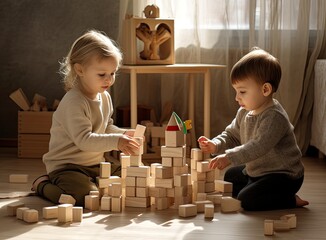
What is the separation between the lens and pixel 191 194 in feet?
7.00

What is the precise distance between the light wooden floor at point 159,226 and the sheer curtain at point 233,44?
1.01 m

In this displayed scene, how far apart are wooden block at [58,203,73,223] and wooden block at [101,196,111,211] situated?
0.18 meters

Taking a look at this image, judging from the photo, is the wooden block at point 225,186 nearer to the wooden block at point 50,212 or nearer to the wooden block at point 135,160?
the wooden block at point 135,160

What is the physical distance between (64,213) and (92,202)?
19cm

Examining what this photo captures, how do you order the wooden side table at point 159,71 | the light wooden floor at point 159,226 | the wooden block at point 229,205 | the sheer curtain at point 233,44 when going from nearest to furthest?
the light wooden floor at point 159,226, the wooden block at point 229,205, the wooden side table at point 159,71, the sheer curtain at point 233,44

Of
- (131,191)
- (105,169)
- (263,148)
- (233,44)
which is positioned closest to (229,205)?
(263,148)

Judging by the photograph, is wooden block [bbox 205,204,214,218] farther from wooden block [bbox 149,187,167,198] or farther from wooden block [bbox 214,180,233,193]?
wooden block [bbox 214,180,233,193]

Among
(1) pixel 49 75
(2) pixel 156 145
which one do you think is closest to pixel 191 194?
(2) pixel 156 145

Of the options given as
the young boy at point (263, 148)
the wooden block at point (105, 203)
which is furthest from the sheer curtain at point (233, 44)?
the wooden block at point (105, 203)

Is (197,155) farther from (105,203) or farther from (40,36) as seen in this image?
(40,36)

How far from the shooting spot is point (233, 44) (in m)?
3.16

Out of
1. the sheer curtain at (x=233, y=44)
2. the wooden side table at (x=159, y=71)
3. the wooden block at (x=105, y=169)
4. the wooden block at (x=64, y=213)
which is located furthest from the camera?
the sheer curtain at (x=233, y=44)

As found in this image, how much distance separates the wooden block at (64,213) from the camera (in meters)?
1.85

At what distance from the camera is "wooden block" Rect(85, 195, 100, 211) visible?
204 centimetres
